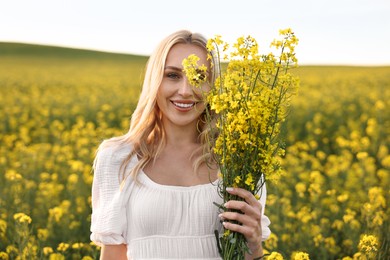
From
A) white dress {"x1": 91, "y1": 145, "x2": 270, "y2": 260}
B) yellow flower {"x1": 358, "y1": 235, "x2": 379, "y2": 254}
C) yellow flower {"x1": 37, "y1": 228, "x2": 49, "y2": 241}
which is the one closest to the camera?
white dress {"x1": 91, "y1": 145, "x2": 270, "y2": 260}

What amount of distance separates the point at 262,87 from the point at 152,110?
66cm

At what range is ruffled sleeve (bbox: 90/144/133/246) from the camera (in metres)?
2.55

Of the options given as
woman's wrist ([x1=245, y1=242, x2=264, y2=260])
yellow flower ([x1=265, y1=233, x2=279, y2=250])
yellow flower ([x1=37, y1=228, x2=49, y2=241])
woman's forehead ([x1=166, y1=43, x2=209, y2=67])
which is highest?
woman's forehead ([x1=166, y1=43, x2=209, y2=67])

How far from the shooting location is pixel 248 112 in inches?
81.7

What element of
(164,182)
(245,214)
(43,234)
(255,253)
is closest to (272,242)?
(43,234)

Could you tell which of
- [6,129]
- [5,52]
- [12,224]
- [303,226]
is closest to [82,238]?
[12,224]

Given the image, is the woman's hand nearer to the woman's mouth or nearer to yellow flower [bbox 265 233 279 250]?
the woman's mouth

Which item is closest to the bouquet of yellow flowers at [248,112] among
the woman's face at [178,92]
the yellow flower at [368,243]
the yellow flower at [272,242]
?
the woman's face at [178,92]

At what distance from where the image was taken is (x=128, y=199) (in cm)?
259

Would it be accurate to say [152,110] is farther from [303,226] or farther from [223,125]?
[303,226]

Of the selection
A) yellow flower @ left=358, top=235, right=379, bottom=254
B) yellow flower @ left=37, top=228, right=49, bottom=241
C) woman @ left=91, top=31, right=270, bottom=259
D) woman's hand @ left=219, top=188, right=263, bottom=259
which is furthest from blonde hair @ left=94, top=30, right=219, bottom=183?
yellow flower @ left=37, top=228, right=49, bottom=241

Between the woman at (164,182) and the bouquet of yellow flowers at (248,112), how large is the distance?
288 millimetres

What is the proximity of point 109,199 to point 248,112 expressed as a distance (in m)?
0.80

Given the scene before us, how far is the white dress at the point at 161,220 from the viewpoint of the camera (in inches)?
99.2
